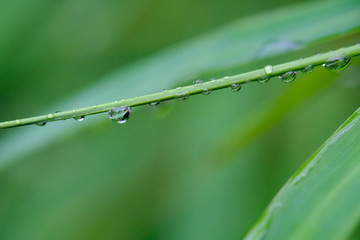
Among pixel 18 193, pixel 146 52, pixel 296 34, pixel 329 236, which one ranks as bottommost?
pixel 329 236

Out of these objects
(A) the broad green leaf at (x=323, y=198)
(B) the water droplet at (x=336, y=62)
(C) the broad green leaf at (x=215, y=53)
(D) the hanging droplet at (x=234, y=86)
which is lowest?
(A) the broad green leaf at (x=323, y=198)

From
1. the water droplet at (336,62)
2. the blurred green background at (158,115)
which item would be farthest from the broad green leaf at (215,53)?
the water droplet at (336,62)

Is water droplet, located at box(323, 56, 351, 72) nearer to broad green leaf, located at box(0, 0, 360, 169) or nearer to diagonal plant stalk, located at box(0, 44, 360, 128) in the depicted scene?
diagonal plant stalk, located at box(0, 44, 360, 128)

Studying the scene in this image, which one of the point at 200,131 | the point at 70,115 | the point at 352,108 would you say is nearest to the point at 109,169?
the point at 200,131

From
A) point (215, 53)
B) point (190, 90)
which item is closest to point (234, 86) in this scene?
point (190, 90)

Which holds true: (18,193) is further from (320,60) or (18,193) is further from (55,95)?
(320,60)

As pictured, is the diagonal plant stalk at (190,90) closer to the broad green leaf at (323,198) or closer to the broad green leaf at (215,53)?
the broad green leaf at (323,198)
